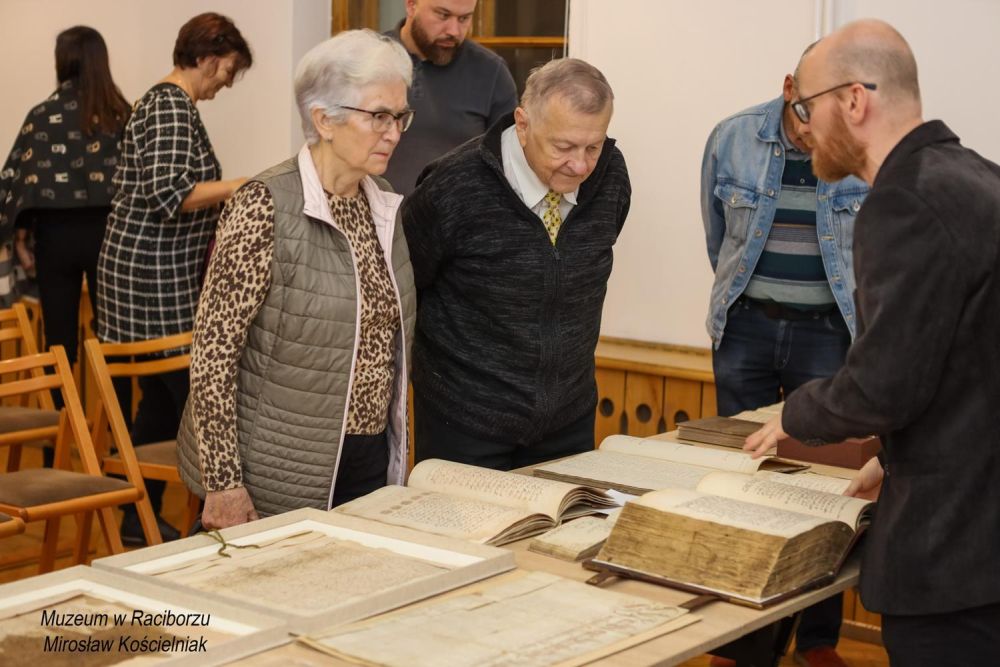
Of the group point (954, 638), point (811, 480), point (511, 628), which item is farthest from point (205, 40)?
point (954, 638)

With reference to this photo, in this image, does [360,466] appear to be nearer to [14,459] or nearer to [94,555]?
[94,555]

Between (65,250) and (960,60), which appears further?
(65,250)

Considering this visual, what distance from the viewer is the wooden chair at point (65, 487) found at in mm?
3771

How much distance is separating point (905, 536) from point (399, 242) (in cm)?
126

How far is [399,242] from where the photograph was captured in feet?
9.36

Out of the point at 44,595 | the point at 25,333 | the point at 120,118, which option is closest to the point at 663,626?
the point at 44,595

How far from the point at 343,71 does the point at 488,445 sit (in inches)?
36.7

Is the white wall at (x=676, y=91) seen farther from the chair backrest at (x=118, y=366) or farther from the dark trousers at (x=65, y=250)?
the dark trousers at (x=65, y=250)

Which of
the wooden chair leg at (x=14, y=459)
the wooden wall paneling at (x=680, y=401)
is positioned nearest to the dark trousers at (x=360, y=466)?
the wooden wall paneling at (x=680, y=401)

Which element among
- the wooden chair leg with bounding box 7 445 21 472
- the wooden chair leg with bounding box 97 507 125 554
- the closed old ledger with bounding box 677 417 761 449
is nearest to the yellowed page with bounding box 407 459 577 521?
the closed old ledger with bounding box 677 417 761 449

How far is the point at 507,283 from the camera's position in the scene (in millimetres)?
3018

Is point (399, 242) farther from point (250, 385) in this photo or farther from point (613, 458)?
point (613, 458)

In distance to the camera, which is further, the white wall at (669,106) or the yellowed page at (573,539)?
the white wall at (669,106)

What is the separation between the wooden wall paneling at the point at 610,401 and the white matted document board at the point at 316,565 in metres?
2.64
